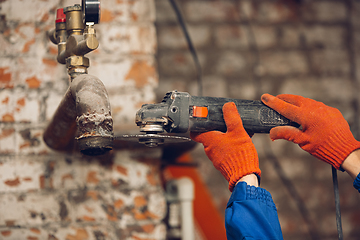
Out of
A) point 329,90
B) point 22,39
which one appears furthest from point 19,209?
point 329,90

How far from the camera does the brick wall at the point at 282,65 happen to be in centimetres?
125

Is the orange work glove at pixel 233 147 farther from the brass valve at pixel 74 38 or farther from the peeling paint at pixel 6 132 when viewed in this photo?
the peeling paint at pixel 6 132

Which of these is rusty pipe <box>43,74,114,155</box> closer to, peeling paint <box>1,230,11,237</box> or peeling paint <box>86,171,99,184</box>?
peeling paint <box>86,171,99,184</box>

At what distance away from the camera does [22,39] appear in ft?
2.86

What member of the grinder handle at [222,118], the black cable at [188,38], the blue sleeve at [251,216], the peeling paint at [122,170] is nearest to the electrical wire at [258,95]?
the black cable at [188,38]

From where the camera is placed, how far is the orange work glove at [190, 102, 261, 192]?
60 centimetres

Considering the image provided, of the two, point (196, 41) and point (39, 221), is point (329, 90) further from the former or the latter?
point (39, 221)

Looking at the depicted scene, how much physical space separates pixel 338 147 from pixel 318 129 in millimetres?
54

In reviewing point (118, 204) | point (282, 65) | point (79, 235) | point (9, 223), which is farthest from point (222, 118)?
point (282, 65)

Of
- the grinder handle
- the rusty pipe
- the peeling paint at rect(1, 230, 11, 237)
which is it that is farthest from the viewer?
the peeling paint at rect(1, 230, 11, 237)

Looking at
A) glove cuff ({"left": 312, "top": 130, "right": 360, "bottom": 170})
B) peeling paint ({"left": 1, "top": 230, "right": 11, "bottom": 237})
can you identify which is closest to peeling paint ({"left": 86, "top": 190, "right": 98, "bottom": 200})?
peeling paint ({"left": 1, "top": 230, "right": 11, "bottom": 237})

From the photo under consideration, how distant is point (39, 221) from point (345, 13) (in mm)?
1413

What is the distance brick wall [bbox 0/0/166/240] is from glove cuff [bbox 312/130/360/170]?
1.43 ft

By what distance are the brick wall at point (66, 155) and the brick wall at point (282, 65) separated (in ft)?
1.14
